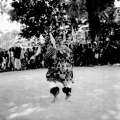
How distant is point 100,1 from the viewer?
3.05ft

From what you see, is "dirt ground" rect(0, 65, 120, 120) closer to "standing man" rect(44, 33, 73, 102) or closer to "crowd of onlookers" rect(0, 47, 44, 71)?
"standing man" rect(44, 33, 73, 102)

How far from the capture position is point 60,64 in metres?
4.70

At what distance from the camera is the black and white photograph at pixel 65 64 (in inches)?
88.9

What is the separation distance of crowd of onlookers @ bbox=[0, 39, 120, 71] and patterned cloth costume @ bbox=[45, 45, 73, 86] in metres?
8.54

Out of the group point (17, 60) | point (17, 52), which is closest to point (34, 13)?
point (17, 52)

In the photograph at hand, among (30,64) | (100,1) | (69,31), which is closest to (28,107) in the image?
(100,1)

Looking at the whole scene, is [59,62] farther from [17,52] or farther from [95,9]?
[17,52]

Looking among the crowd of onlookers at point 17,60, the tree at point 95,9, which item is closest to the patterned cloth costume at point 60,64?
the tree at point 95,9

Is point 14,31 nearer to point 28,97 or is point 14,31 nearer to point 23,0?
point 23,0

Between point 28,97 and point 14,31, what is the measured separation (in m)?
17.6

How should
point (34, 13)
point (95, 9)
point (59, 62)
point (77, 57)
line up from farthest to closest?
point (77, 57)
point (34, 13)
point (59, 62)
point (95, 9)

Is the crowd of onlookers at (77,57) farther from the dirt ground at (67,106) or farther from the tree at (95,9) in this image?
the tree at (95,9)

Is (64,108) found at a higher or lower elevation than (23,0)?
lower

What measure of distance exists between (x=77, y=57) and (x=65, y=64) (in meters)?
9.14
